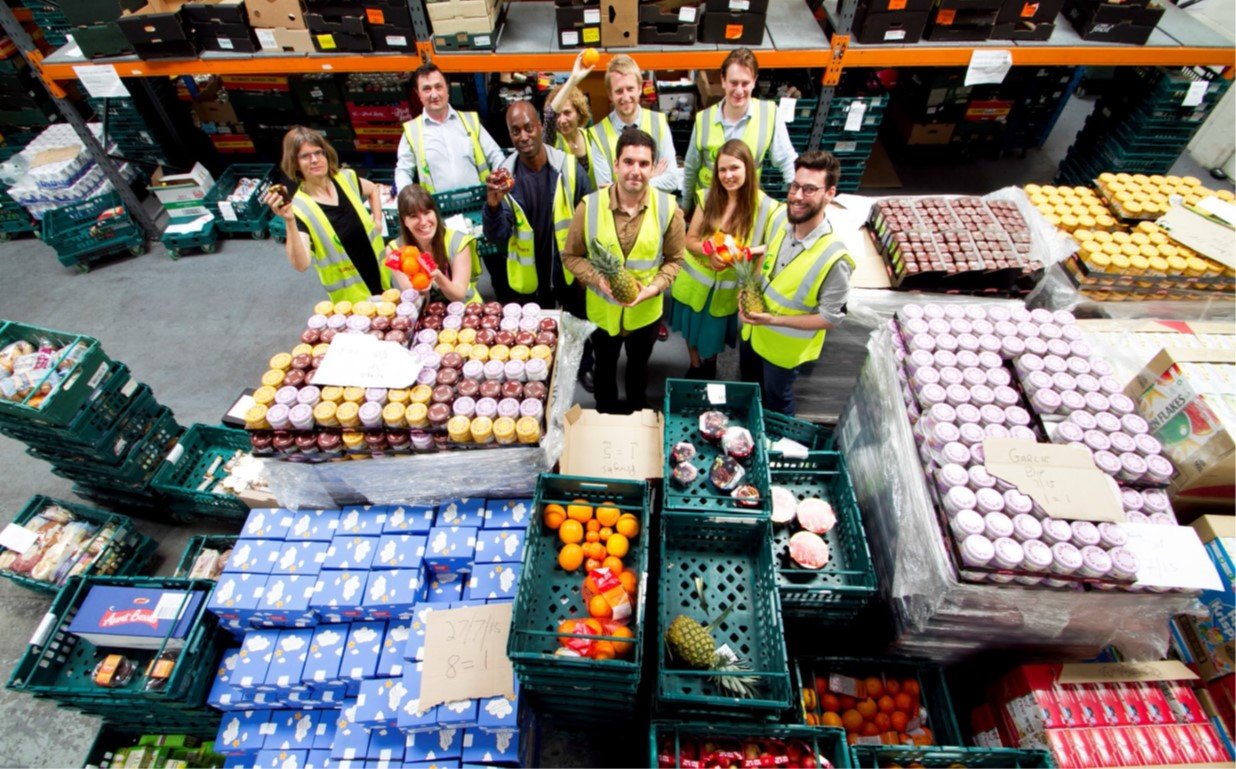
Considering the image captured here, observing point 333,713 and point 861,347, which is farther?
point 861,347

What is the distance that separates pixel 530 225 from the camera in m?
4.42

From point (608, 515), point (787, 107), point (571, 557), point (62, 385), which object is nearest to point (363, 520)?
point (571, 557)

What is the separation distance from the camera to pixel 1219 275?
3.81 metres

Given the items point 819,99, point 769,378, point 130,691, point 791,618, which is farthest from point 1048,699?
point 819,99

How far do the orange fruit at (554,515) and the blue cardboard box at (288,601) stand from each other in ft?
3.79

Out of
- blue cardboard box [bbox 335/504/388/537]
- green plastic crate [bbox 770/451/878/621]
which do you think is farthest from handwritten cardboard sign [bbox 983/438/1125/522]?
blue cardboard box [bbox 335/504/388/537]

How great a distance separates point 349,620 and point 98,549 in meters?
2.13

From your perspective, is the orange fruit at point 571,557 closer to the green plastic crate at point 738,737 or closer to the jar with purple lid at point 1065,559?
the green plastic crate at point 738,737

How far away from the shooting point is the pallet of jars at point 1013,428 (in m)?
2.25

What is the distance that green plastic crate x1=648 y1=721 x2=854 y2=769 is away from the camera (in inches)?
92.7

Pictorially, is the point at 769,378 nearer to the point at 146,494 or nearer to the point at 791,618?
the point at 791,618

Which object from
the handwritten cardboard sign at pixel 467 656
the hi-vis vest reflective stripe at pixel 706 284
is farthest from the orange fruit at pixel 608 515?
the hi-vis vest reflective stripe at pixel 706 284

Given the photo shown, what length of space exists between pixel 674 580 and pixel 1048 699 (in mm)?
1611

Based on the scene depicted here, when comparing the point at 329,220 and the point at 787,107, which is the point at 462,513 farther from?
the point at 787,107
